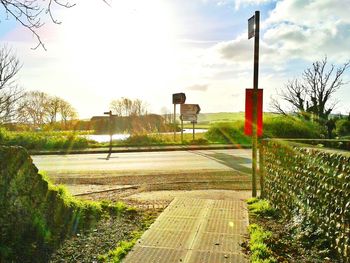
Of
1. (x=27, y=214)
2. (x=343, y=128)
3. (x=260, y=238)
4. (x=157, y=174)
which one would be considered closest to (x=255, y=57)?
(x=260, y=238)

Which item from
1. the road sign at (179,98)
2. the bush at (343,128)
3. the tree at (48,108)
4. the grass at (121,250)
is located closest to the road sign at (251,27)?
the grass at (121,250)

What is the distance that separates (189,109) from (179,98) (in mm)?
1057

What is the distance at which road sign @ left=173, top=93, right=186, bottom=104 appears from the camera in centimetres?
2655

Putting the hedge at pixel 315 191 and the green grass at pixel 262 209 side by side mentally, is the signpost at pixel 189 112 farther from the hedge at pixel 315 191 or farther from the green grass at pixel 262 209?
the hedge at pixel 315 191

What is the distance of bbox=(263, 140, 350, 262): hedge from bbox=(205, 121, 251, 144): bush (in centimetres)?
2049

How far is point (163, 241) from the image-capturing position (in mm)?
4996

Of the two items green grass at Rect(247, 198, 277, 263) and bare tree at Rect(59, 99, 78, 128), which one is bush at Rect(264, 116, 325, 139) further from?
bare tree at Rect(59, 99, 78, 128)

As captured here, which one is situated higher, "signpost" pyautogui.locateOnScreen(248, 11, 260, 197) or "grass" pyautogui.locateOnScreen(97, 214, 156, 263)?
"signpost" pyautogui.locateOnScreen(248, 11, 260, 197)

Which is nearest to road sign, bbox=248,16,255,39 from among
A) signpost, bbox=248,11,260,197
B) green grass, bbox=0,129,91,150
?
signpost, bbox=248,11,260,197

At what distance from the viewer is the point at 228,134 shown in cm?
2859

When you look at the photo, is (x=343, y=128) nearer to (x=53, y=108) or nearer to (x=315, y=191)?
(x=315, y=191)

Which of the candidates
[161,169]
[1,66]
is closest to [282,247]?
[161,169]

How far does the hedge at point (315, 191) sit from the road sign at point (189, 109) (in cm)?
1961

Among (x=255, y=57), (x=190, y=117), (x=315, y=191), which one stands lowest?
(x=315, y=191)
